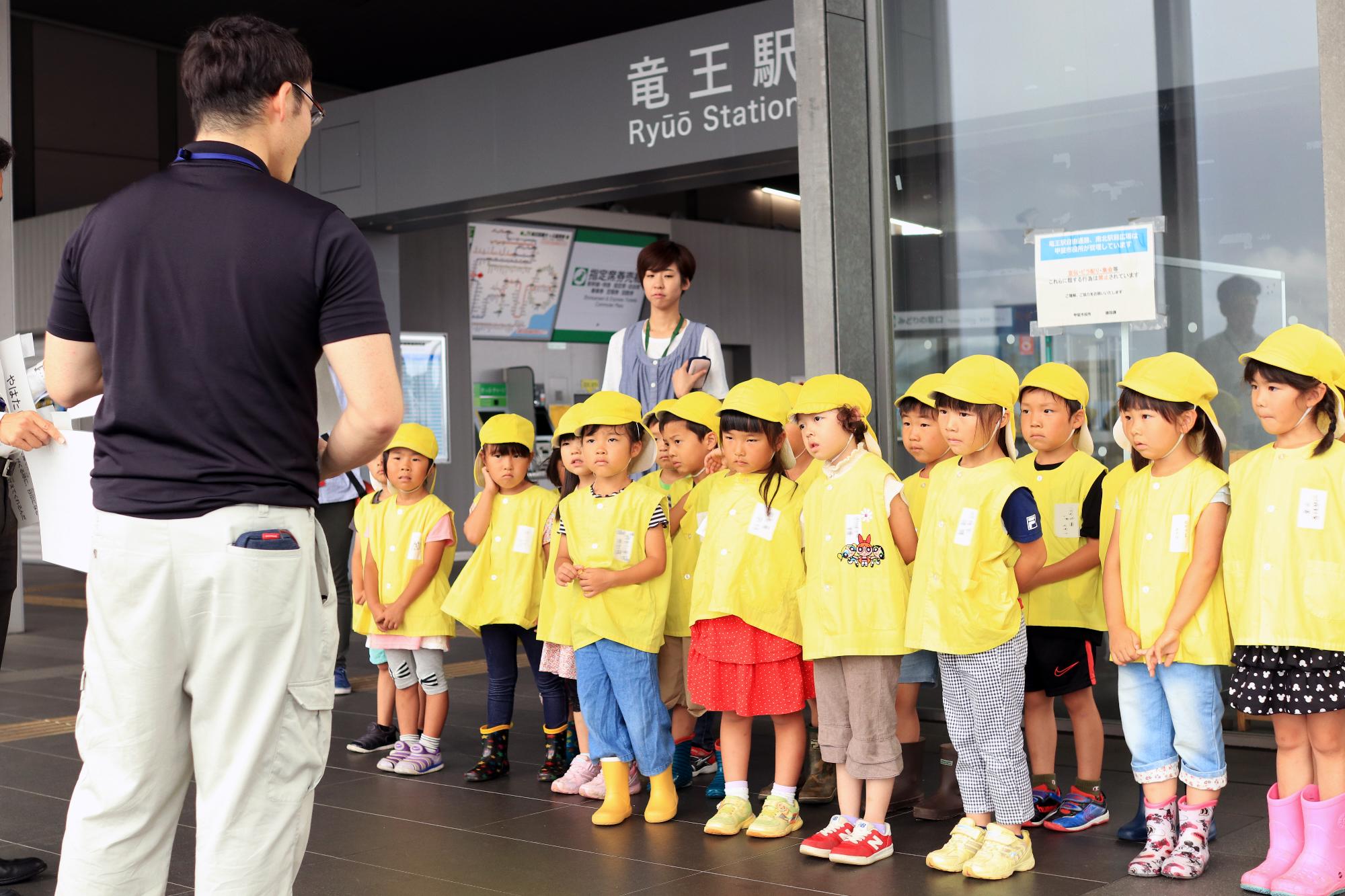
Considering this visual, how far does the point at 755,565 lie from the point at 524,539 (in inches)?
45.6

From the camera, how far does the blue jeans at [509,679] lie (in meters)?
4.84

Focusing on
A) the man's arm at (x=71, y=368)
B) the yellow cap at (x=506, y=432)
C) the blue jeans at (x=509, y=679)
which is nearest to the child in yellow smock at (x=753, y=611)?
the blue jeans at (x=509, y=679)

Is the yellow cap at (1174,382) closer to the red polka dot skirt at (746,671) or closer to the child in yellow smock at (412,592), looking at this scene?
the red polka dot skirt at (746,671)

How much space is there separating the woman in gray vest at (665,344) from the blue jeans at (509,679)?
979 mm

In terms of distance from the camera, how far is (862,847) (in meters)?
3.69

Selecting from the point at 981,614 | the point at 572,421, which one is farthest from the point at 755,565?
the point at 572,421

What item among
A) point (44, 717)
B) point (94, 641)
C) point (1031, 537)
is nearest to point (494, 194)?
point (44, 717)

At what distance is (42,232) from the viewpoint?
1441 centimetres

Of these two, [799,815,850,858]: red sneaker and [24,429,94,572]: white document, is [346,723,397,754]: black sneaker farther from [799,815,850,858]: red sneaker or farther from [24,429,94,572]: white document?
[24,429,94,572]: white document

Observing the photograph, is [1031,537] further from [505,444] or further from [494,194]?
[494,194]

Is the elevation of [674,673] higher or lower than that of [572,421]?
lower

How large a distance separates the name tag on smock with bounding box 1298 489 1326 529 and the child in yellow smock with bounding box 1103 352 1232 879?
21 centimetres

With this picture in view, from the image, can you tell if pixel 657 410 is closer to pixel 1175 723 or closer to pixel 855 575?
pixel 855 575

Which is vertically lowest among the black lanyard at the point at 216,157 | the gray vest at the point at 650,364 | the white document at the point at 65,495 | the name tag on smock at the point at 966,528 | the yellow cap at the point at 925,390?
the name tag on smock at the point at 966,528
